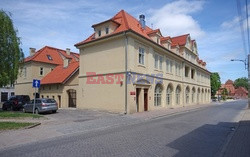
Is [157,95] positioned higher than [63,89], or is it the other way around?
[63,89]

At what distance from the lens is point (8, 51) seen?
18.8 m

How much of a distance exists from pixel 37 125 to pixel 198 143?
9502mm

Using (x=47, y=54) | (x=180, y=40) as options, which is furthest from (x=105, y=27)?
(x=180, y=40)

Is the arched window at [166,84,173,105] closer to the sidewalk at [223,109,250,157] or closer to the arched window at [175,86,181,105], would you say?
the arched window at [175,86,181,105]

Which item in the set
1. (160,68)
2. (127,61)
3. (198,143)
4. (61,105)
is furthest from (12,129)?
(160,68)

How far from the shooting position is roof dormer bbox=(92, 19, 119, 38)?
21.3 meters

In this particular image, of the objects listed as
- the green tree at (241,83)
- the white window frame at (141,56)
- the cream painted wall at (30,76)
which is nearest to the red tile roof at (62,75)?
the cream painted wall at (30,76)

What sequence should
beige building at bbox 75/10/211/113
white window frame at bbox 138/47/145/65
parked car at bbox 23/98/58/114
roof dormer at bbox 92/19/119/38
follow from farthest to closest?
white window frame at bbox 138/47/145/65, roof dormer at bbox 92/19/119/38, beige building at bbox 75/10/211/113, parked car at bbox 23/98/58/114

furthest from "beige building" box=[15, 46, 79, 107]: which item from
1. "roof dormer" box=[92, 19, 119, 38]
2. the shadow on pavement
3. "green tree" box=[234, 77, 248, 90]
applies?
"green tree" box=[234, 77, 248, 90]

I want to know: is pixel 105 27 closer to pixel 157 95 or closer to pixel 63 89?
pixel 157 95

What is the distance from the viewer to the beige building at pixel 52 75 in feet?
88.6

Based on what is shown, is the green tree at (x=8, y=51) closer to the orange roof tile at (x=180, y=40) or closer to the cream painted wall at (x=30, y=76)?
the cream painted wall at (x=30, y=76)

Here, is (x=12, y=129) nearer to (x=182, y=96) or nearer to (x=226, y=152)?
(x=226, y=152)

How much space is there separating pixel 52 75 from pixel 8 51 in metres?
12.2
